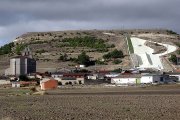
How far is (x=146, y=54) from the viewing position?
454 feet

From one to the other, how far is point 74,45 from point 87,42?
5844 mm

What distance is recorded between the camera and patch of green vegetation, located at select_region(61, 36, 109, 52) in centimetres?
15385

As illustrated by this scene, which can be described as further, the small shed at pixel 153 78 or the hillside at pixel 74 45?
the hillside at pixel 74 45

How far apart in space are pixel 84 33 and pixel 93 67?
182 ft

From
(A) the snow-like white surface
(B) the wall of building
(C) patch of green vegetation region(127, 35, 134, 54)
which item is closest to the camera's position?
(B) the wall of building

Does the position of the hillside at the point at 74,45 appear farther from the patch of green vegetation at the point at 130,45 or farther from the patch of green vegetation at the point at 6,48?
the patch of green vegetation at the point at 130,45

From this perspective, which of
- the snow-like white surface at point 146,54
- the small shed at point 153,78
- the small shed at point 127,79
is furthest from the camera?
the snow-like white surface at point 146,54

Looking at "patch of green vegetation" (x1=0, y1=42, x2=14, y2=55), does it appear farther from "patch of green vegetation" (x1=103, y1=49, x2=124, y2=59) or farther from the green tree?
"patch of green vegetation" (x1=103, y1=49, x2=124, y2=59)

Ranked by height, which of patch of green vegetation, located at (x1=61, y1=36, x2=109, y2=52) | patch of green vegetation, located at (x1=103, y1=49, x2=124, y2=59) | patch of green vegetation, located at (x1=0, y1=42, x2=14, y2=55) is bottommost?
patch of green vegetation, located at (x1=103, y1=49, x2=124, y2=59)

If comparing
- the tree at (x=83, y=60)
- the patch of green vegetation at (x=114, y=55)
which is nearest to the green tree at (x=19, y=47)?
the patch of green vegetation at (x=114, y=55)

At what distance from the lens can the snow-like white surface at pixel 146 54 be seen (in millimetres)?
127194

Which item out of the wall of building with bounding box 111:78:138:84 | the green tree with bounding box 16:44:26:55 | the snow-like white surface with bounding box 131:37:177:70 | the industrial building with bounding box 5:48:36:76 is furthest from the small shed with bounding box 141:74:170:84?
the green tree with bounding box 16:44:26:55

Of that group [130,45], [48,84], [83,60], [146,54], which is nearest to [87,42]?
[130,45]

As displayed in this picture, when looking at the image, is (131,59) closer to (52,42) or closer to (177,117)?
(52,42)
